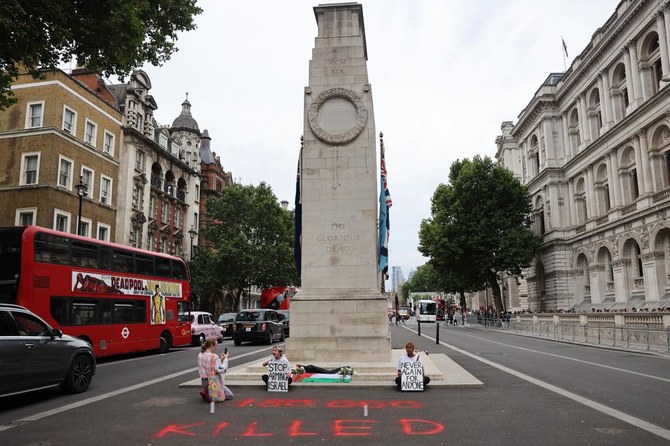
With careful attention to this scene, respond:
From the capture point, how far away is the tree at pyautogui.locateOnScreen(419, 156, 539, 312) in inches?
1938

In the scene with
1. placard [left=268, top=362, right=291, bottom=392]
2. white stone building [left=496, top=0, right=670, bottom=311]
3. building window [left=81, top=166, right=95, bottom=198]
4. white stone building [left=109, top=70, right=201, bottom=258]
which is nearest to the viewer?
placard [left=268, top=362, right=291, bottom=392]

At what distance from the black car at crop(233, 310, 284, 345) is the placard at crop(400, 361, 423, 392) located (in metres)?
17.2

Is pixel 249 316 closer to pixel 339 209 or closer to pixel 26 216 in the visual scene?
pixel 339 209

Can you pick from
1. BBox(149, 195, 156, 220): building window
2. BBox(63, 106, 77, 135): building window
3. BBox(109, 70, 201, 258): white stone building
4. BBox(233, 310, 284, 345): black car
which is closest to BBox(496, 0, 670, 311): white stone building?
BBox(233, 310, 284, 345): black car

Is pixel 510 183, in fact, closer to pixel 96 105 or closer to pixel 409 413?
pixel 96 105

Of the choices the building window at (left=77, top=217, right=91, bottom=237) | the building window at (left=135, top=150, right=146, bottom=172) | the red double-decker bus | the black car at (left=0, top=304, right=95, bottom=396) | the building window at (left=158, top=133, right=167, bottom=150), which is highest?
the building window at (left=158, top=133, right=167, bottom=150)

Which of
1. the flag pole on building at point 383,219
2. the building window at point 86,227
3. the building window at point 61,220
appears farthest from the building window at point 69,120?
the flag pole on building at point 383,219

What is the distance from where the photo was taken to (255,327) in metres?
26.8

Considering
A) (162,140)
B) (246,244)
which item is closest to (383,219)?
(246,244)

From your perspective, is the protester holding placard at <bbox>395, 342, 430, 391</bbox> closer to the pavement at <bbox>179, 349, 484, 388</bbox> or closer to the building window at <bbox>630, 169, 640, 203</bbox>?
the pavement at <bbox>179, 349, 484, 388</bbox>

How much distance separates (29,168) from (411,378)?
30.3 m

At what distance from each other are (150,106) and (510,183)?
33674mm

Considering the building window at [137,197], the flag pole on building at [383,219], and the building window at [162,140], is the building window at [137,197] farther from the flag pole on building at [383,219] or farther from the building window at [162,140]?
the flag pole on building at [383,219]

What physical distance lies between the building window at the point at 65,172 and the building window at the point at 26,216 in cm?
231
